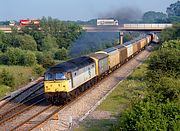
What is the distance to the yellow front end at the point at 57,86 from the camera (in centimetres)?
2520

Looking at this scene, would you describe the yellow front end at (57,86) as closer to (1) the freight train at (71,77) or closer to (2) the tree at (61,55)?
(1) the freight train at (71,77)

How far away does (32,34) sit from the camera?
79000 millimetres

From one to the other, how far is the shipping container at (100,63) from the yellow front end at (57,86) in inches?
330

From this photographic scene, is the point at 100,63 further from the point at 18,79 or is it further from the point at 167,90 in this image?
the point at 167,90

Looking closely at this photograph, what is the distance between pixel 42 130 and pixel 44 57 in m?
33.2

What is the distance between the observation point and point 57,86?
83.1 feet

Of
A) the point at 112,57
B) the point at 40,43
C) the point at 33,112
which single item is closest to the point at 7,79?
the point at 112,57

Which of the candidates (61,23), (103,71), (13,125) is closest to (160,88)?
(13,125)

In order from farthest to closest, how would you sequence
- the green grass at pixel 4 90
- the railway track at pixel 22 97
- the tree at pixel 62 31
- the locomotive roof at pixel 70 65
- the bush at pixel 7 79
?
the tree at pixel 62 31
the bush at pixel 7 79
the green grass at pixel 4 90
the railway track at pixel 22 97
the locomotive roof at pixel 70 65

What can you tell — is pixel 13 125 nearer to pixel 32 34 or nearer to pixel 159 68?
pixel 159 68

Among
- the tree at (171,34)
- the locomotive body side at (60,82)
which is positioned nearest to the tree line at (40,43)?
the tree at (171,34)

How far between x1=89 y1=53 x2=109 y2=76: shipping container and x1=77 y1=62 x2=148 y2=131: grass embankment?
7.71 feet

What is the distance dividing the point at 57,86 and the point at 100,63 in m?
10.00

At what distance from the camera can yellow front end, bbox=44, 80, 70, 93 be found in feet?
82.7
